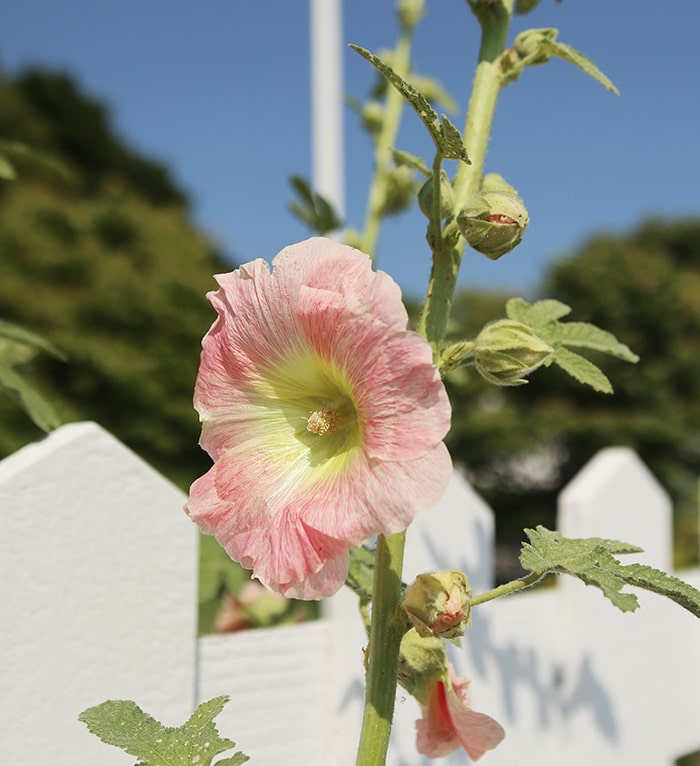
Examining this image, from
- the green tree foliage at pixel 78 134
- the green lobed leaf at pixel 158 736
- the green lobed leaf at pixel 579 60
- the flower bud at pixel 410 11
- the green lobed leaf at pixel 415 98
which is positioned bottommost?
the green lobed leaf at pixel 158 736

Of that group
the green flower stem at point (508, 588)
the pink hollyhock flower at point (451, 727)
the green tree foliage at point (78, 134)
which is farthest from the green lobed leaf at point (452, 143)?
the green tree foliage at point (78, 134)

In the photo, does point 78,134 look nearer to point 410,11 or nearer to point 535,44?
point 410,11

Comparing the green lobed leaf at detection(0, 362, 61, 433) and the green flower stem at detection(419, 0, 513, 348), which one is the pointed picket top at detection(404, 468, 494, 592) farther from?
the green flower stem at detection(419, 0, 513, 348)

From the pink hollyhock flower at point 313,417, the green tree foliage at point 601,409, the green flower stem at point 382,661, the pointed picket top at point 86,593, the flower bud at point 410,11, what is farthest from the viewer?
the green tree foliage at point 601,409

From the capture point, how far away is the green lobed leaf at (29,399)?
1047mm

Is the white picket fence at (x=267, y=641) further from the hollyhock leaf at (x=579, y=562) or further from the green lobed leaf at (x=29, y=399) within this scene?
the hollyhock leaf at (x=579, y=562)

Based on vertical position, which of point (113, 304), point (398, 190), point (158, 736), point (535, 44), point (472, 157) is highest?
point (113, 304)

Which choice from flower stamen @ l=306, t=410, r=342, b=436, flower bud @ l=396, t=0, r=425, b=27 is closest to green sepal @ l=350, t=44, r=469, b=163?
flower stamen @ l=306, t=410, r=342, b=436

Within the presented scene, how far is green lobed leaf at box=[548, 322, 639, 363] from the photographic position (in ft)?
2.96

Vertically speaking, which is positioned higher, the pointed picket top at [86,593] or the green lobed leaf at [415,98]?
the green lobed leaf at [415,98]

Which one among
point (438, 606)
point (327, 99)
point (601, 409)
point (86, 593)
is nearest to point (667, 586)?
point (438, 606)

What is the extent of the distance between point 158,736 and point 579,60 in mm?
674

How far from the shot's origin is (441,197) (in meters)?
0.73

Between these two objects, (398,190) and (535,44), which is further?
(398,190)
